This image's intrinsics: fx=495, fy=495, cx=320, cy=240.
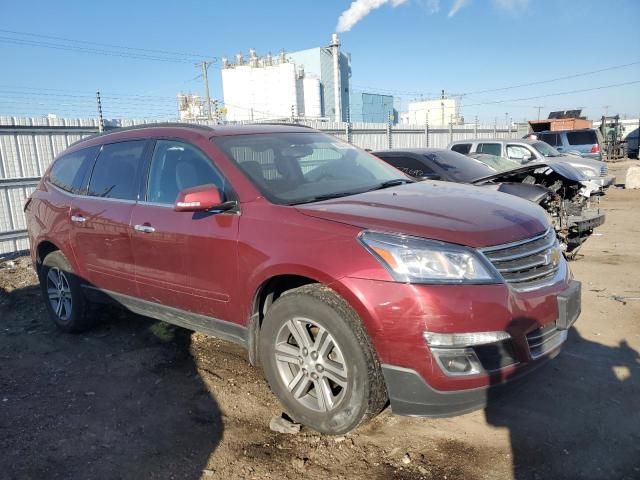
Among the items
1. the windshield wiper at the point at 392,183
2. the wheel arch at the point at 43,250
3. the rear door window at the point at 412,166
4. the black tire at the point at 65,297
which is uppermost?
the windshield wiper at the point at 392,183

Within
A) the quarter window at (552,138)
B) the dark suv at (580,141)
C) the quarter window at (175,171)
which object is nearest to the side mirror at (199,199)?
the quarter window at (175,171)

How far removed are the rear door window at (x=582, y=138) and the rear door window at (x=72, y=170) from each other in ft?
62.4

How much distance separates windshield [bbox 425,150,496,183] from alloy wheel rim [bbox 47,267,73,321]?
16.6ft

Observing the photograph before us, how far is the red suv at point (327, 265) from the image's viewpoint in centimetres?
249

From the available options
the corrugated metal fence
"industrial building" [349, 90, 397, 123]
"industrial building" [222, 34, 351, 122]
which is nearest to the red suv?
the corrugated metal fence

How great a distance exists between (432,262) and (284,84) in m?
44.6

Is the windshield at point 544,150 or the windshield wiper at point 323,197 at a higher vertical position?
the windshield wiper at point 323,197

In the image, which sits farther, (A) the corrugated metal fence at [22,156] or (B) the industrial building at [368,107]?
(B) the industrial building at [368,107]

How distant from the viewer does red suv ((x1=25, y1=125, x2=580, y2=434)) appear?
2.49 metres

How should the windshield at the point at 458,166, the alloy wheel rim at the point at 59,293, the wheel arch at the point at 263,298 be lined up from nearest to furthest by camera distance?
the wheel arch at the point at 263,298 < the alloy wheel rim at the point at 59,293 < the windshield at the point at 458,166

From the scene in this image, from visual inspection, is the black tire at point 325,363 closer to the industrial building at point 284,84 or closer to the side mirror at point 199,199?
the side mirror at point 199,199

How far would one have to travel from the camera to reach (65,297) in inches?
190

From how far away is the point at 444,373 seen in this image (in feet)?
8.05

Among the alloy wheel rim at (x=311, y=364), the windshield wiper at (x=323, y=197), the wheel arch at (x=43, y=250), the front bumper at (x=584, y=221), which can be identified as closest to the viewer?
the alloy wheel rim at (x=311, y=364)
